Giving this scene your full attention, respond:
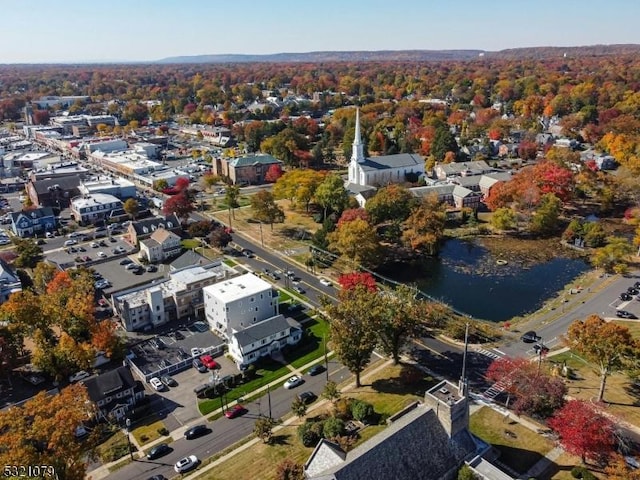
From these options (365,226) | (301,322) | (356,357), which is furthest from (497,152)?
(356,357)

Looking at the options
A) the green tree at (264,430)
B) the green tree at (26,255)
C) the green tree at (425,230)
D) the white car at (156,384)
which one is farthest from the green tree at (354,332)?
the green tree at (26,255)

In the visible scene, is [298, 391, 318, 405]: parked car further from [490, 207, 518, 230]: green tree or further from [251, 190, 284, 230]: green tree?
[490, 207, 518, 230]: green tree

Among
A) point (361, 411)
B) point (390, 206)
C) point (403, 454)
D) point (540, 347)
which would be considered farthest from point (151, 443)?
point (390, 206)

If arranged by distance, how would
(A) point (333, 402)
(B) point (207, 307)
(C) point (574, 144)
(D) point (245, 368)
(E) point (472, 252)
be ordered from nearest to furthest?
(A) point (333, 402), (D) point (245, 368), (B) point (207, 307), (E) point (472, 252), (C) point (574, 144)

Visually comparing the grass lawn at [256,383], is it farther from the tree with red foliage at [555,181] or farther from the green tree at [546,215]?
the tree with red foliage at [555,181]

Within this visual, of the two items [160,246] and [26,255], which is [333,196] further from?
[26,255]

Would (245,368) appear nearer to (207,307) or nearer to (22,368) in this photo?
(207,307)
